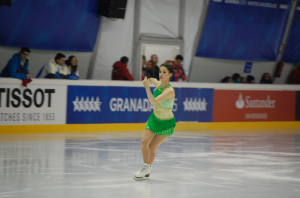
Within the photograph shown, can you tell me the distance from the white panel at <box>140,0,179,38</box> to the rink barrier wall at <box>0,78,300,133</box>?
2.82 meters

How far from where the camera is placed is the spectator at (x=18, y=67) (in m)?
10.1

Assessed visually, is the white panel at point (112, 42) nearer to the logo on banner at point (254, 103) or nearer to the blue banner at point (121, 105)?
the blue banner at point (121, 105)

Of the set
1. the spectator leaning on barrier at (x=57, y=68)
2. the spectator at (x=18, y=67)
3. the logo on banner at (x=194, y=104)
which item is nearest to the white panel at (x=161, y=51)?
the logo on banner at (x=194, y=104)

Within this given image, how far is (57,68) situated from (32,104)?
1.26 meters

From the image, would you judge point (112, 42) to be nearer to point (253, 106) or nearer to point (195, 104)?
point (195, 104)

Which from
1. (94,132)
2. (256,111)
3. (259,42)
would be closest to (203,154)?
(94,132)

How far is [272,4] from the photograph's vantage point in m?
16.1

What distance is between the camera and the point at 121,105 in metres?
11.5

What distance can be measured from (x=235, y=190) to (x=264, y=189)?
354 millimetres

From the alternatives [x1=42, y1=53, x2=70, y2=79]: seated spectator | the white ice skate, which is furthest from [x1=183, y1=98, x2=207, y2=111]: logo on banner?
the white ice skate

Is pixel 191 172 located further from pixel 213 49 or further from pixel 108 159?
pixel 213 49

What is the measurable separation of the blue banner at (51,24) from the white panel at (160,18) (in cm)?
178

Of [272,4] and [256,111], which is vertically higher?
[272,4]

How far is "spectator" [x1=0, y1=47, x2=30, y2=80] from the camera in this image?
33.1 feet
